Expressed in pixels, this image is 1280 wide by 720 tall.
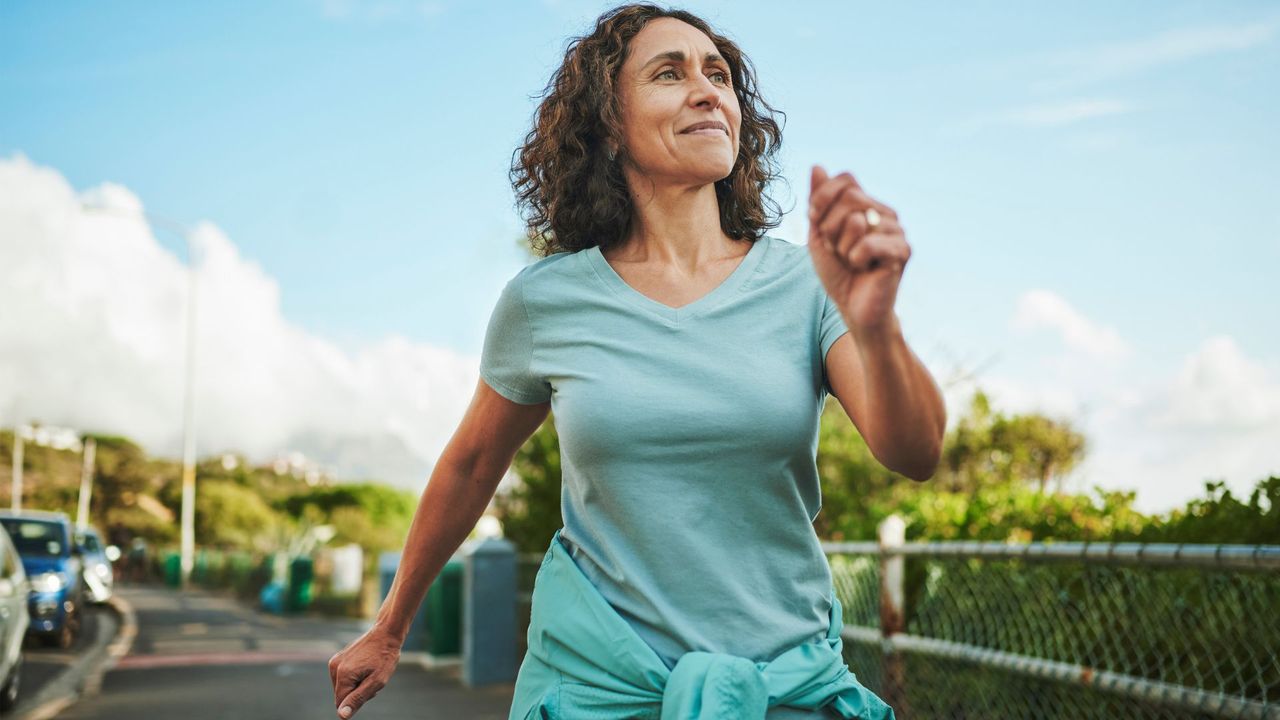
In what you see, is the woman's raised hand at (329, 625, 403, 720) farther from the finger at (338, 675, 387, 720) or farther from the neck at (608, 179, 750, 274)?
the neck at (608, 179, 750, 274)

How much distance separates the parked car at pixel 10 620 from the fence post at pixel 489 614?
361 cm

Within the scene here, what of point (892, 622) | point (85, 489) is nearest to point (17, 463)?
point (85, 489)

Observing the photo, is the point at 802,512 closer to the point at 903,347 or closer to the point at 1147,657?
the point at 903,347

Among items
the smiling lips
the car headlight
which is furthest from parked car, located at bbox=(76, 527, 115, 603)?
the smiling lips

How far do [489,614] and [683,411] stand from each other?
10358 mm

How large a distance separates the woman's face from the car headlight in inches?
625

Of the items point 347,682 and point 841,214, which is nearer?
point 841,214

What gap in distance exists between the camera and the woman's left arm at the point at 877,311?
149 cm

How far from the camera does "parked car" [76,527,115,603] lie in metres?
27.1

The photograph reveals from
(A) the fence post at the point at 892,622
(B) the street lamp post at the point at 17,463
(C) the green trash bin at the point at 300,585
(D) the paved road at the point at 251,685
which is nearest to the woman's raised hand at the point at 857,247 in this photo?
(A) the fence post at the point at 892,622

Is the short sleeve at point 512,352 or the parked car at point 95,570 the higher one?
the short sleeve at point 512,352

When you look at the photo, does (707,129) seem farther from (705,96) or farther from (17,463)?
(17,463)

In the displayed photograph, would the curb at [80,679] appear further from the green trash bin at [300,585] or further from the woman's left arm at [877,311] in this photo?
the woman's left arm at [877,311]

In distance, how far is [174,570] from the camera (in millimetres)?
49219
